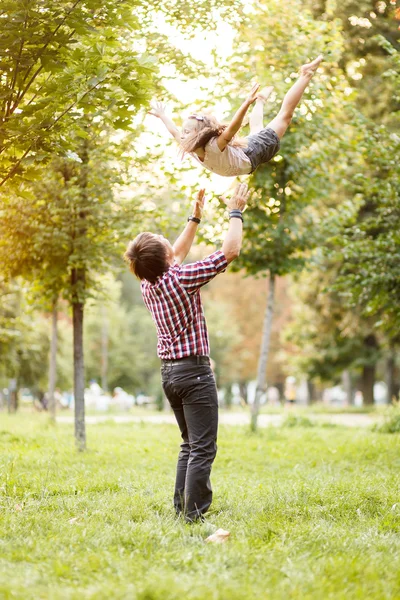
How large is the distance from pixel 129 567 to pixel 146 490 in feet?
9.51

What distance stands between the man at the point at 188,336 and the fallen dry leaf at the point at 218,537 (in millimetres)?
582

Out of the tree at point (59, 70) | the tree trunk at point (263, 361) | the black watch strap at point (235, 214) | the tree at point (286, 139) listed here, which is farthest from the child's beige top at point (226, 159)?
the tree trunk at point (263, 361)

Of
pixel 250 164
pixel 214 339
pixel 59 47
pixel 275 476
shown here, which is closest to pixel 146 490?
pixel 275 476

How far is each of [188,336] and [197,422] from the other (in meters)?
0.67

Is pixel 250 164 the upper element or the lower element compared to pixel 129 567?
upper

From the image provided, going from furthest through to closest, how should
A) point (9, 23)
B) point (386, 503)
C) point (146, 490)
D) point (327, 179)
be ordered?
1. point (327, 179)
2. point (146, 490)
3. point (386, 503)
4. point (9, 23)

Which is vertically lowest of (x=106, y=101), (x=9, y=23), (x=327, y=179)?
(x=106, y=101)

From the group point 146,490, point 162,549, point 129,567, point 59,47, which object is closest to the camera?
point 129,567

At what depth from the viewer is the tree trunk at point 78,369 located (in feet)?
37.1

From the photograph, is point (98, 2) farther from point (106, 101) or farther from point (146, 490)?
point (146, 490)

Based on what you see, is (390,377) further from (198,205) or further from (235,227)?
(235,227)

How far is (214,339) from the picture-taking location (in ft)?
134

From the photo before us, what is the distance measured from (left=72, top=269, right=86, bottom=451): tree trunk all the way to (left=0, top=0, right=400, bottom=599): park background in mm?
37

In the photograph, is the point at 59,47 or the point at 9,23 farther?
the point at 59,47
